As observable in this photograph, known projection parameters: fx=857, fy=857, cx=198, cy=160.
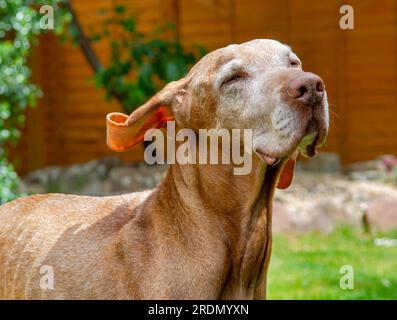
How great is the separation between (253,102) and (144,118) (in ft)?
1.82

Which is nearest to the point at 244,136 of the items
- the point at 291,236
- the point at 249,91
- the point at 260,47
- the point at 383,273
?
the point at 249,91

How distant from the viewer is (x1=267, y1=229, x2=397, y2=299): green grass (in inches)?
245

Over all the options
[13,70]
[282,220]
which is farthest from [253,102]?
[282,220]

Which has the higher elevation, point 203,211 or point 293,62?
point 293,62

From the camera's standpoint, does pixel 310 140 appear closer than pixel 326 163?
Yes

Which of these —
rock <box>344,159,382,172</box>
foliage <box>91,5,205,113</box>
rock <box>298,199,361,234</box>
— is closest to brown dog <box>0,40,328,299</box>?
foliage <box>91,5,205,113</box>

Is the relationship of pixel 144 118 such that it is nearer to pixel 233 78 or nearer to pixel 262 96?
pixel 233 78

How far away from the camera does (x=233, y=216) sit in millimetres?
3434

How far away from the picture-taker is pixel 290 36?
39.5ft

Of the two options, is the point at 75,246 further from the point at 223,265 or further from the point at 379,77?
the point at 379,77

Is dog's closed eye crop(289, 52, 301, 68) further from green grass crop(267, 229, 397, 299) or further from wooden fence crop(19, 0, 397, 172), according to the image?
wooden fence crop(19, 0, 397, 172)

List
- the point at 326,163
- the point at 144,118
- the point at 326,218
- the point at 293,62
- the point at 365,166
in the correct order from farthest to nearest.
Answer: the point at 326,163
the point at 365,166
the point at 326,218
the point at 144,118
the point at 293,62

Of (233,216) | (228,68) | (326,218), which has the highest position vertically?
(228,68)

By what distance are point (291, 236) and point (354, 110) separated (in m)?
3.59
